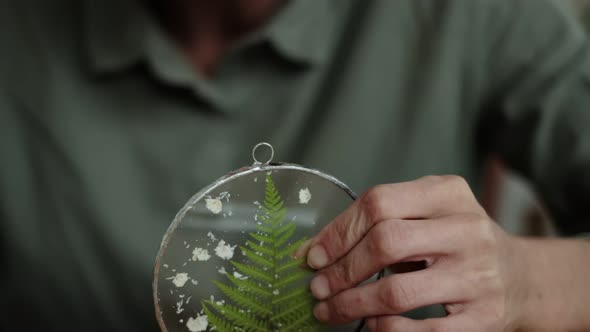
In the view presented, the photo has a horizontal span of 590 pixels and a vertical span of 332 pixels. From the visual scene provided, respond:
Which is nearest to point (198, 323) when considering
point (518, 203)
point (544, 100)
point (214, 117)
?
point (214, 117)

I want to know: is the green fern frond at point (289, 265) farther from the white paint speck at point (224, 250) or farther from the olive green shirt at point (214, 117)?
the olive green shirt at point (214, 117)

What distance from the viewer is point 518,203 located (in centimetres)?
204

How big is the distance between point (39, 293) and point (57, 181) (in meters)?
0.21

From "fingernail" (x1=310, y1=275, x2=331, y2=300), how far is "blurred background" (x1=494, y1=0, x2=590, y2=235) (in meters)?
1.36

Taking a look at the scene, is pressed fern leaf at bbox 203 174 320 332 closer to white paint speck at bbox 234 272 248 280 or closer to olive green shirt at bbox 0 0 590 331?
white paint speck at bbox 234 272 248 280

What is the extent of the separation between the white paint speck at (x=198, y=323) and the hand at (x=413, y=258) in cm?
10

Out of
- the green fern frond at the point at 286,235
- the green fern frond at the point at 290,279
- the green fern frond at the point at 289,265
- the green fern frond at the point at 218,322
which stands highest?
the green fern frond at the point at 286,235

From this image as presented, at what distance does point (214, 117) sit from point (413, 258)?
58cm

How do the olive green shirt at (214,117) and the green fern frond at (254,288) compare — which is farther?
the olive green shirt at (214,117)

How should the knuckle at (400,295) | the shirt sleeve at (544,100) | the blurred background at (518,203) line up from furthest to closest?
1. the blurred background at (518,203)
2. the shirt sleeve at (544,100)
3. the knuckle at (400,295)

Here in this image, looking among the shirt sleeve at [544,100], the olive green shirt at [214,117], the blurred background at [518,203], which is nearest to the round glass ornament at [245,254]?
the olive green shirt at [214,117]

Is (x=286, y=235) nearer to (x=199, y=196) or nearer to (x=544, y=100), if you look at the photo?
(x=199, y=196)

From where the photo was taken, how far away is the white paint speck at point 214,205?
1.73 feet

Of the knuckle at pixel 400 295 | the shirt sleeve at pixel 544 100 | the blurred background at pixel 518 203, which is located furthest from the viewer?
the blurred background at pixel 518 203
